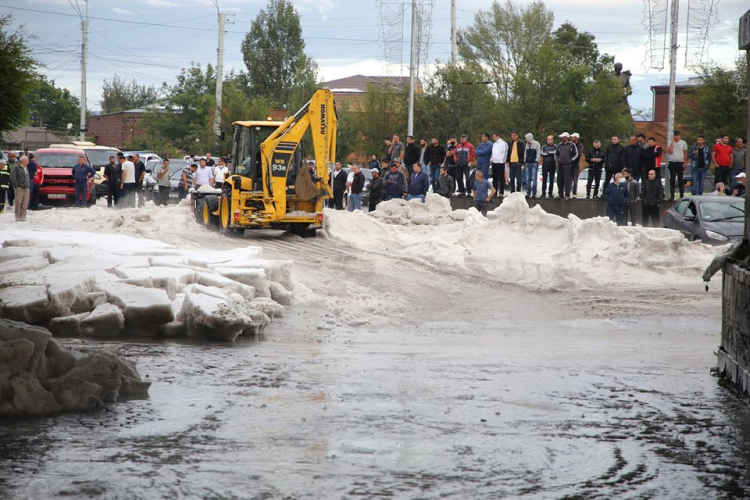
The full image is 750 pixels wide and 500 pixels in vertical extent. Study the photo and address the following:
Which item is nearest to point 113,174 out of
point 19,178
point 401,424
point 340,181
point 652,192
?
point 19,178

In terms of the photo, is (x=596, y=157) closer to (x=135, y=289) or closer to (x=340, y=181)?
(x=340, y=181)

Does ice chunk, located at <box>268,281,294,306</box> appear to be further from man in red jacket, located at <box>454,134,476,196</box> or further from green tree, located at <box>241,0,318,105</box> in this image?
green tree, located at <box>241,0,318,105</box>

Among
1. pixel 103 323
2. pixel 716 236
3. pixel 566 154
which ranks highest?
pixel 566 154

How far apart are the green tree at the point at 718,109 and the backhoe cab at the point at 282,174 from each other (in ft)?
82.7

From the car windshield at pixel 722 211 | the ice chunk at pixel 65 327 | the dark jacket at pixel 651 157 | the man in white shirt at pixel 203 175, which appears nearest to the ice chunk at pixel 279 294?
the ice chunk at pixel 65 327

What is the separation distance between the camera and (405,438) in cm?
706

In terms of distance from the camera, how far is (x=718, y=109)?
4200 centimetres

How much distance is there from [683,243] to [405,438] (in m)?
12.5

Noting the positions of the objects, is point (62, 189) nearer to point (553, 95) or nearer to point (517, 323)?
point (517, 323)

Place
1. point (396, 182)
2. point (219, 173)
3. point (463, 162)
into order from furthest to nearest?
point (219, 173) → point (463, 162) → point (396, 182)

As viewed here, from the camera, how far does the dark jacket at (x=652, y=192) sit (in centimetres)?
2350

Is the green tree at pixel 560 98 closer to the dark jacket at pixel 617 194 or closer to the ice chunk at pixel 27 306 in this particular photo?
the dark jacket at pixel 617 194

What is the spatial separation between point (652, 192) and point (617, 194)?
110 cm

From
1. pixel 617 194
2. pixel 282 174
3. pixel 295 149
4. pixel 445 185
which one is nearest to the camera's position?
pixel 282 174
